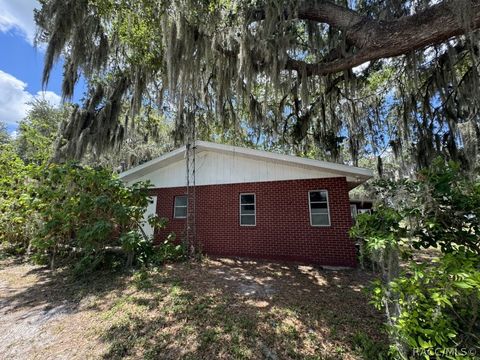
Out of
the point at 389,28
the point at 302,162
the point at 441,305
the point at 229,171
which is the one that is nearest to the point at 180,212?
the point at 229,171

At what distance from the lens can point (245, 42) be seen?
17.5 ft

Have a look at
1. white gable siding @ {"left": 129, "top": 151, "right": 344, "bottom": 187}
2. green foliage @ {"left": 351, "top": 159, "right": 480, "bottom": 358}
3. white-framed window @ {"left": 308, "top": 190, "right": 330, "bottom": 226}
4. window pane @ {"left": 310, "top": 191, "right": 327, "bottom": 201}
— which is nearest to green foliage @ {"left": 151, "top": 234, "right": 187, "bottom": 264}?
white gable siding @ {"left": 129, "top": 151, "right": 344, "bottom": 187}

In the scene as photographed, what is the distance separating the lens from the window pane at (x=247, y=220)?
8.69 m

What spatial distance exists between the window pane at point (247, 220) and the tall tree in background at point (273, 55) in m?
3.23

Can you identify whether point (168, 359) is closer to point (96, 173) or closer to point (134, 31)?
point (96, 173)

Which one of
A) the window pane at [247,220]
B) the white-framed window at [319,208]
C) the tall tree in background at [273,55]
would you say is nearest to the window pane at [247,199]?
the window pane at [247,220]

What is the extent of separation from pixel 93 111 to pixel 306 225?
324 inches

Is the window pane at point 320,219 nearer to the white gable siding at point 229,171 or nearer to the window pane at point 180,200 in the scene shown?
the white gable siding at point 229,171

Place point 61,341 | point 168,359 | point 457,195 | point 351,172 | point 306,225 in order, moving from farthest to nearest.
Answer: point 306,225 → point 351,172 → point 61,341 → point 168,359 → point 457,195

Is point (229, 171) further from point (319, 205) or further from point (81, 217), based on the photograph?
point (81, 217)

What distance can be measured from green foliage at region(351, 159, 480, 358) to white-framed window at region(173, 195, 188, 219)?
7.82m

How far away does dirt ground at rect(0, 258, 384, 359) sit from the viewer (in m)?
3.13

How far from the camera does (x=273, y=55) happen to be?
5379mm

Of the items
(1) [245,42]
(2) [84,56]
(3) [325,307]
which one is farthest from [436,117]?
(2) [84,56]
